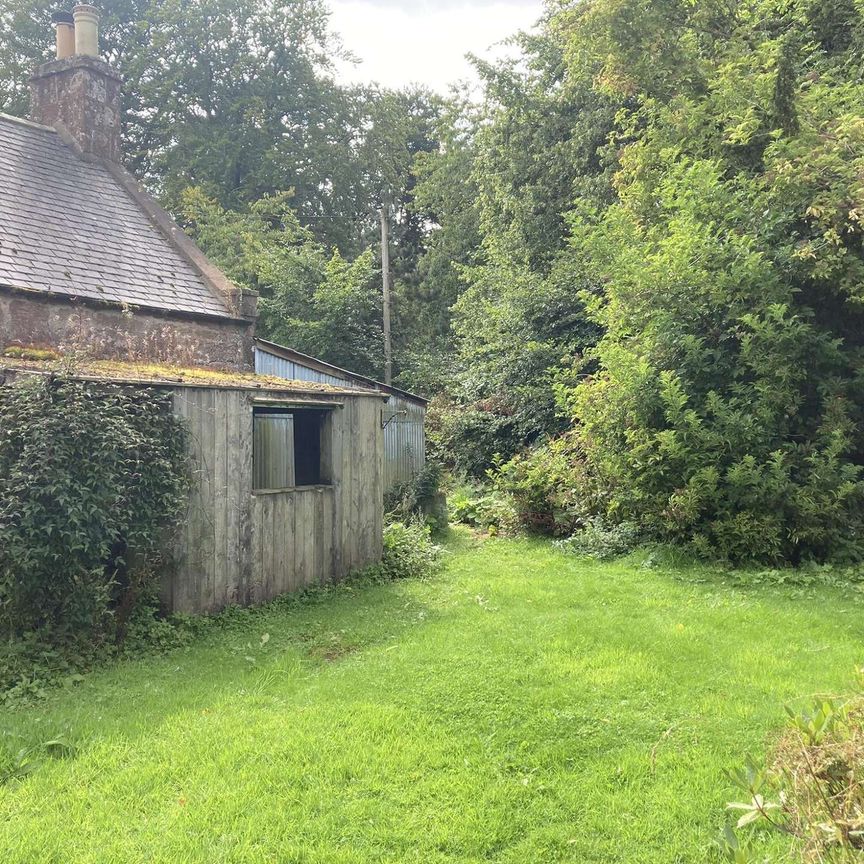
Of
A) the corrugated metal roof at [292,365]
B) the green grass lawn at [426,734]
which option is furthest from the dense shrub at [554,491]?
the green grass lawn at [426,734]

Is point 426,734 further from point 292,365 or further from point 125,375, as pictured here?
point 292,365

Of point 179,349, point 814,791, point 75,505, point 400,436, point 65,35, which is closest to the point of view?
point 814,791

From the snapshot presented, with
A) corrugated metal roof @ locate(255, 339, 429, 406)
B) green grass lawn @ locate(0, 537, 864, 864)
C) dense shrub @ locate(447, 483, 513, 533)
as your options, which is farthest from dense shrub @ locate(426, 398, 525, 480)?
green grass lawn @ locate(0, 537, 864, 864)

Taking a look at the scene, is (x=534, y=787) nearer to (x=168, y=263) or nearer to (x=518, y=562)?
(x=518, y=562)

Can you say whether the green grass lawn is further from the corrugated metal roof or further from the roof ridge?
the roof ridge

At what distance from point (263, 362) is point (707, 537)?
9119mm

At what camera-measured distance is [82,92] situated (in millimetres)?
12945

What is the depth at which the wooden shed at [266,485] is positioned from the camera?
23.3 feet

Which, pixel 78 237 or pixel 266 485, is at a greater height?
pixel 78 237

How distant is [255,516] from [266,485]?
0.56m

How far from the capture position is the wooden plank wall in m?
7.14

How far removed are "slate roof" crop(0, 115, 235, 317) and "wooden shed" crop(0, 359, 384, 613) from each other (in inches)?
115

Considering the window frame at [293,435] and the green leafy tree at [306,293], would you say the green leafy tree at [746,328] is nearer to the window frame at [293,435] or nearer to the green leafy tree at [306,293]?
the window frame at [293,435]

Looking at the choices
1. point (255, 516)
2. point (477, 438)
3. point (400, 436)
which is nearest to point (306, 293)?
point (400, 436)
